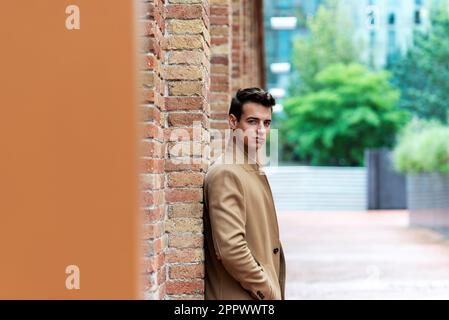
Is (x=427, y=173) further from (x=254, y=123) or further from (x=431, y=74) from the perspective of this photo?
(x=431, y=74)

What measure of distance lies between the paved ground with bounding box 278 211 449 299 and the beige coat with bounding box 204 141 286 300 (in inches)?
228

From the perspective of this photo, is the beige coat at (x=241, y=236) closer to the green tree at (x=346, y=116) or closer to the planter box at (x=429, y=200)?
the planter box at (x=429, y=200)

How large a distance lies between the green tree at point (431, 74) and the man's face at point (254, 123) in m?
40.6

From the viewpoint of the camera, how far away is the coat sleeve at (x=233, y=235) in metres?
4.03

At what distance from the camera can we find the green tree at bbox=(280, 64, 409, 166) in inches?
1613

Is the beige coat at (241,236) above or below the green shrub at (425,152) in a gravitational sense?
above

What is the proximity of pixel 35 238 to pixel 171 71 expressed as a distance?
62.4 inches

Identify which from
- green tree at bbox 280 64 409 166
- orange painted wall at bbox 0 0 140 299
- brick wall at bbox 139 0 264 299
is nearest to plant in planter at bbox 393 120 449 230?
brick wall at bbox 139 0 264 299

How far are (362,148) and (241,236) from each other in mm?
38487

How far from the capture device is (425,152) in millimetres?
19734

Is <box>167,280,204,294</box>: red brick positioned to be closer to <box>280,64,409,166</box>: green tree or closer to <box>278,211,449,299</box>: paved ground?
<box>278,211,449,299</box>: paved ground

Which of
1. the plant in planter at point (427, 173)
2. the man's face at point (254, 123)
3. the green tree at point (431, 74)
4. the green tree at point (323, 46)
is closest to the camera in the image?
the man's face at point (254, 123)

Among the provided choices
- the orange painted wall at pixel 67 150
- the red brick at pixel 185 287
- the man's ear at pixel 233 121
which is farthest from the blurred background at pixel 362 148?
the orange painted wall at pixel 67 150

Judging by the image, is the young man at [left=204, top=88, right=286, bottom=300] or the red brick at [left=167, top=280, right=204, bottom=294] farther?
the red brick at [left=167, top=280, right=204, bottom=294]
